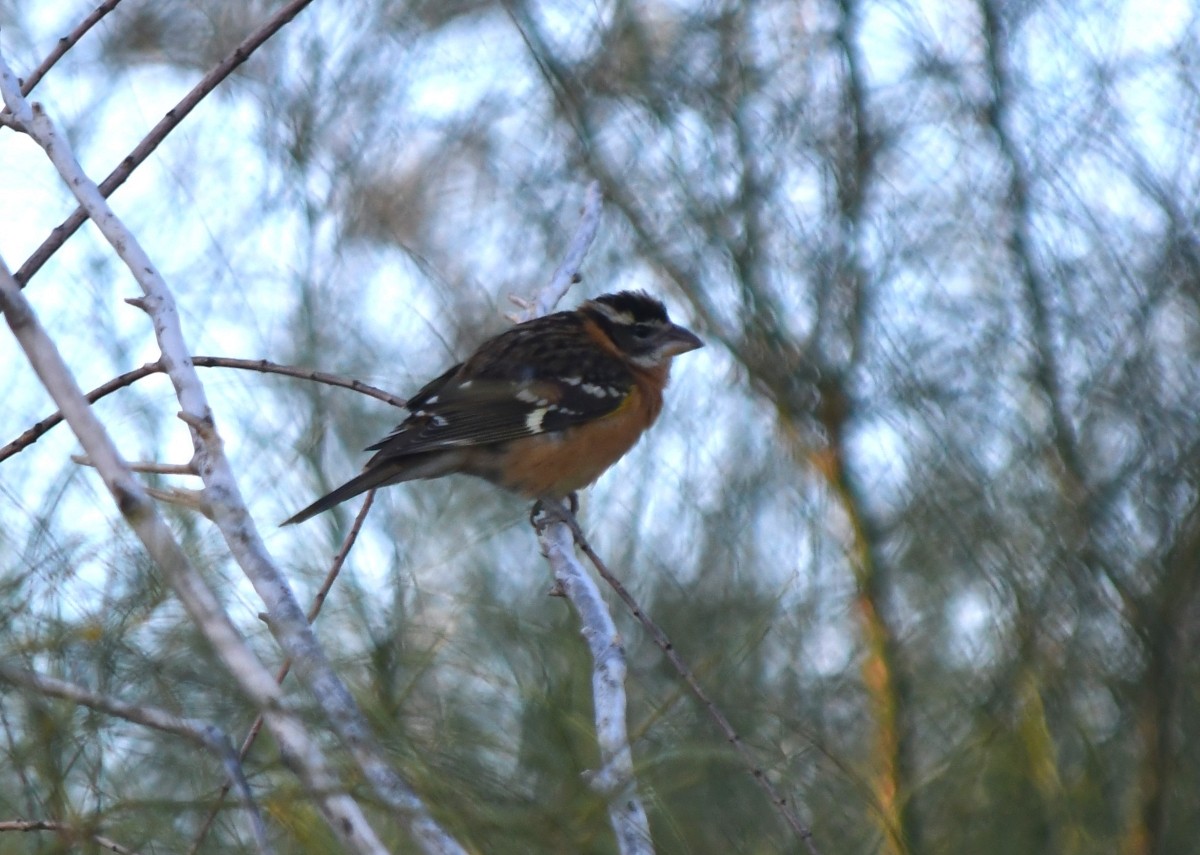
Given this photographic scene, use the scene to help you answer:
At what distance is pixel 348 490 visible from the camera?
162 inches

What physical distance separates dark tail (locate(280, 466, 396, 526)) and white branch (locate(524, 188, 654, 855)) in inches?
19.0

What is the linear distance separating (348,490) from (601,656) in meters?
1.43

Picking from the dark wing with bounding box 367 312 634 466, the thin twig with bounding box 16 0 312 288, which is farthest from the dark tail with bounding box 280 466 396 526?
the thin twig with bounding box 16 0 312 288

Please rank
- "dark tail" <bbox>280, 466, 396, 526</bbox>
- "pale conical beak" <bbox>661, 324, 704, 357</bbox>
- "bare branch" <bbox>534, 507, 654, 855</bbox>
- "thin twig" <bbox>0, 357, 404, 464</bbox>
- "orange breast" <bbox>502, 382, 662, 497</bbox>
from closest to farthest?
"bare branch" <bbox>534, 507, 654, 855</bbox>, "thin twig" <bbox>0, 357, 404, 464</bbox>, "dark tail" <bbox>280, 466, 396, 526</bbox>, "orange breast" <bbox>502, 382, 662, 497</bbox>, "pale conical beak" <bbox>661, 324, 704, 357</bbox>

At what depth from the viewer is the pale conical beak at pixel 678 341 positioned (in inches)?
192

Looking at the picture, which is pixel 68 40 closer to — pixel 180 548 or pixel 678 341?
pixel 180 548

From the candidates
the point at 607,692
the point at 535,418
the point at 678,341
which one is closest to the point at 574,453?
the point at 535,418

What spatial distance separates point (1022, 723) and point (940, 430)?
45.7 inches

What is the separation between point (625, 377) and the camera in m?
4.96

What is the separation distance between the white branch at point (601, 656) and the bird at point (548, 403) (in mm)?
299

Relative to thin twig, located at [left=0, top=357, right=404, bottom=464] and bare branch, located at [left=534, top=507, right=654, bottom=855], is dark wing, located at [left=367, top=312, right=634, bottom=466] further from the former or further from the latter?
thin twig, located at [left=0, top=357, right=404, bottom=464]

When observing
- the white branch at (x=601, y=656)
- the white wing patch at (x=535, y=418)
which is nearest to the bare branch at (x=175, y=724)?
the white branch at (x=601, y=656)

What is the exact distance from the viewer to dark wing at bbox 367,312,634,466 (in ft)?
15.0

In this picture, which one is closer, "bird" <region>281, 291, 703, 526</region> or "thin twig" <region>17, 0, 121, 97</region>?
"thin twig" <region>17, 0, 121, 97</region>
